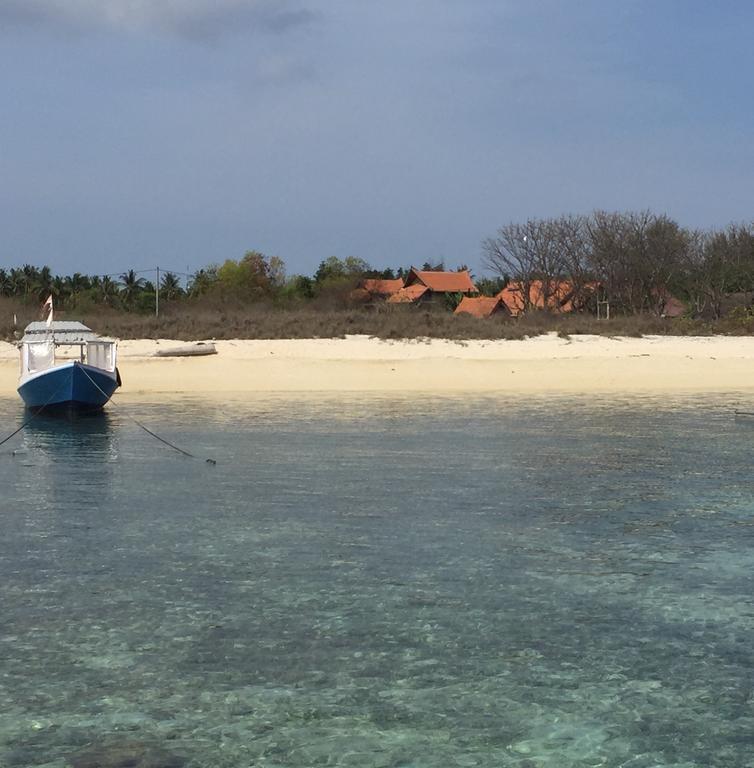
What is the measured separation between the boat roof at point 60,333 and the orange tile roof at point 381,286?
59981 mm

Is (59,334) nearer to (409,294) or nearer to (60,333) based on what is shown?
(60,333)

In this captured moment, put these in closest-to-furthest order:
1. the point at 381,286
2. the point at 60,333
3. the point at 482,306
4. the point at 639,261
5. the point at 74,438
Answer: the point at 74,438
the point at 60,333
the point at 639,261
the point at 482,306
the point at 381,286

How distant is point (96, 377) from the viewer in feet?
91.3

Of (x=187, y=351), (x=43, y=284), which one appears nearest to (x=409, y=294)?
A: (x=43, y=284)

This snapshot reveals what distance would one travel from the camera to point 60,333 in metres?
31.3

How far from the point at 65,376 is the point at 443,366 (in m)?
15.8

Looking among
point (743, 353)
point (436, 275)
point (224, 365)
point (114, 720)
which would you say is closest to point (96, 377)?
point (224, 365)

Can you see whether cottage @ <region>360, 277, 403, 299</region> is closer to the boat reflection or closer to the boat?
the boat

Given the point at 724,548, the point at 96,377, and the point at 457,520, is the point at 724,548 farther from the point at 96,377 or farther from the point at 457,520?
the point at 96,377

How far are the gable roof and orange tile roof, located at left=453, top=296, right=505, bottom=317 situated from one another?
4.87 metres

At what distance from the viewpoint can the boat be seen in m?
27.2

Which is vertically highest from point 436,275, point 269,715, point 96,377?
point 436,275

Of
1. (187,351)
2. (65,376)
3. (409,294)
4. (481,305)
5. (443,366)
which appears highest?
(409,294)

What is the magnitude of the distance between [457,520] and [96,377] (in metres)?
16.8
